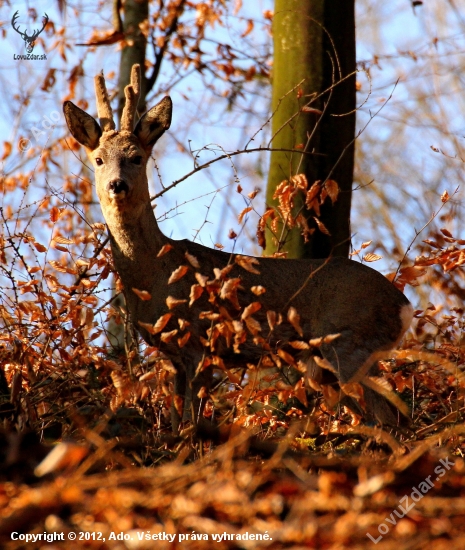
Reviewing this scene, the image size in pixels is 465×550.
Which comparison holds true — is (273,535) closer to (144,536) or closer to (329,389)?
(144,536)

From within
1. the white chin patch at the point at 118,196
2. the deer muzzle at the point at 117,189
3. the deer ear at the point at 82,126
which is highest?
the deer ear at the point at 82,126

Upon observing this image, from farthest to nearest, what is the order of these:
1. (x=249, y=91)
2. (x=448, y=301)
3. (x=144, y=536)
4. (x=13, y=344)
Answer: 1. (x=249, y=91)
2. (x=448, y=301)
3. (x=13, y=344)
4. (x=144, y=536)

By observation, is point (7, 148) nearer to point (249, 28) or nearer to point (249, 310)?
point (249, 28)

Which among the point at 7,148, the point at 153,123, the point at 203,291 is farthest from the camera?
the point at 7,148

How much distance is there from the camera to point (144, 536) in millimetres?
3441

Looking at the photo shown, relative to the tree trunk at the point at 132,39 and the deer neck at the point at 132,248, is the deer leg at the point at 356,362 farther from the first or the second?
the tree trunk at the point at 132,39

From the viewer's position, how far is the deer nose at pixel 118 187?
21.5 feet

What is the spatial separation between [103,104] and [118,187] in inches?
37.8

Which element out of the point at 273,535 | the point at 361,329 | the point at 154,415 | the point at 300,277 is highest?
the point at 300,277

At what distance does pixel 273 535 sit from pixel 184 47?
35.6 feet

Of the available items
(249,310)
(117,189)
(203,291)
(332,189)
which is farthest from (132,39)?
(249,310)

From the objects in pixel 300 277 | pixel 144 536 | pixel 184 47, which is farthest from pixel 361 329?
pixel 184 47

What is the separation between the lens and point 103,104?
7.17 metres

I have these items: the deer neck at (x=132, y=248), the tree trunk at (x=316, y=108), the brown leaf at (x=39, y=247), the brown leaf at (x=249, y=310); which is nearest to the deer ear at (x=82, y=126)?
the deer neck at (x=132, y=248)
